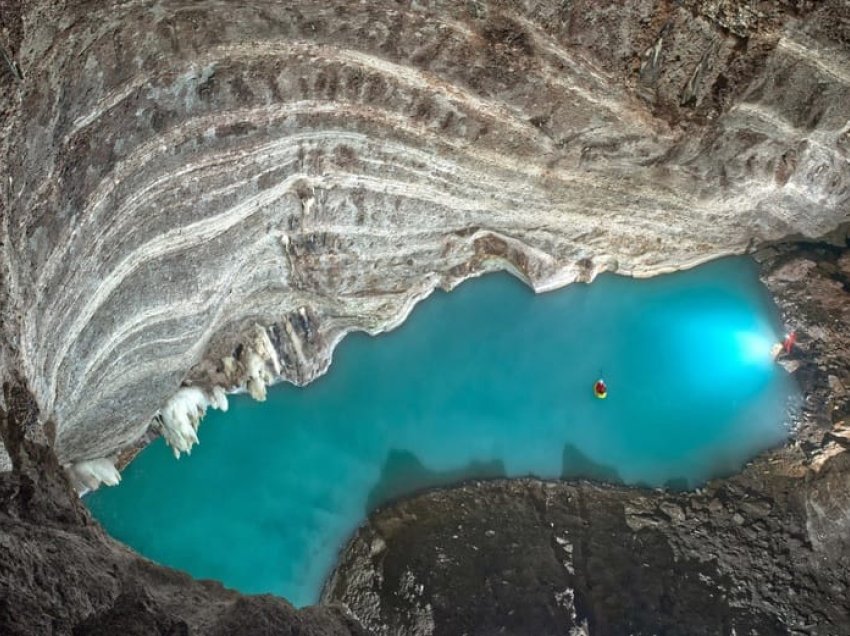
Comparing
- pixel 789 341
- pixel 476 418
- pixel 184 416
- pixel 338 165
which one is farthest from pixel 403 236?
pixel 789 341

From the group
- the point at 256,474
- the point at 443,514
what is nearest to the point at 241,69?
the point at 256,474

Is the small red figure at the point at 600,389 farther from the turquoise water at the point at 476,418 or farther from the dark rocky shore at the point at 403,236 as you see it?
the dark rocky shore at the point at 403,236

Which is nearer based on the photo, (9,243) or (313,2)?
(9,243)

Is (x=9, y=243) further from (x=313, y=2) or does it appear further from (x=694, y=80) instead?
(x=694, y=80)

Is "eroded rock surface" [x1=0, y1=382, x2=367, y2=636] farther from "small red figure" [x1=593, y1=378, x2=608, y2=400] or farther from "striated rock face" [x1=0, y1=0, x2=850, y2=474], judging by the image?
"small red figure" [x1=593, y1=378, x2=608, y2=400]

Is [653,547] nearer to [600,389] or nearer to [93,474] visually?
[600,389]
